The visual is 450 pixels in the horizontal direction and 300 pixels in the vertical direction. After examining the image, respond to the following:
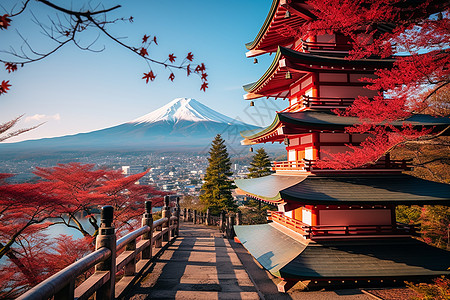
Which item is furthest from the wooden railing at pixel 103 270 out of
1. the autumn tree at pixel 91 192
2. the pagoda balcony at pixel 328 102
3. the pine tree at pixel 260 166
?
the pine tree at pixel 260 166

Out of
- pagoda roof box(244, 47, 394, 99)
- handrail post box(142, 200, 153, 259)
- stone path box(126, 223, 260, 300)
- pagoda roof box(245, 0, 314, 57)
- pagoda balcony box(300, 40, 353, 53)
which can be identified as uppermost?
pagoda roof box(245, 0, 314, 57)

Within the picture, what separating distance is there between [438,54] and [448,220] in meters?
11.0

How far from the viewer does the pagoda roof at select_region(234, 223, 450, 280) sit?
643cm

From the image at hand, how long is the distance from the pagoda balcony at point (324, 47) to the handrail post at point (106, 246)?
7.59m

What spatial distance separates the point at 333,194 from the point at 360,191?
34.3 inches

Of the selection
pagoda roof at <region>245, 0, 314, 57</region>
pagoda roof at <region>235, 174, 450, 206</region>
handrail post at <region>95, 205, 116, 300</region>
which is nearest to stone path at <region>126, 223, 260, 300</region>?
handrail post at <region>95, 205, 116, 300</region>

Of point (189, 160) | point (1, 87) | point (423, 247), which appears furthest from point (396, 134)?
point (189, 160)

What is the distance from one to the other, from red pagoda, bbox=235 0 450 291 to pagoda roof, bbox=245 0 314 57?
0.04 meters

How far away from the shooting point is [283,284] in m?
6.68

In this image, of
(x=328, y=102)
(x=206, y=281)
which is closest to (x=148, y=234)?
(x=206, y=281)

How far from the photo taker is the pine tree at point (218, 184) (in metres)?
24.7

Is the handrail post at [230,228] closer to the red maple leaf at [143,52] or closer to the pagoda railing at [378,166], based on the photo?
the pagoda railing at [378,166]

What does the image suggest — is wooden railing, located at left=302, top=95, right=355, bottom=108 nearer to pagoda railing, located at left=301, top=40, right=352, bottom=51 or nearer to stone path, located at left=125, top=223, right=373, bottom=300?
pagoda railing, located at left=301, top=40, right=352, bottom=51

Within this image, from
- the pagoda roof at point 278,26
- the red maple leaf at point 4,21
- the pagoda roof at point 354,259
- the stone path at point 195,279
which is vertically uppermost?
the pagoda roof at point 278,26
